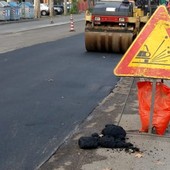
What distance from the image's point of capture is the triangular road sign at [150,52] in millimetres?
6375

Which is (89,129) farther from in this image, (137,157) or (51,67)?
(51,67)

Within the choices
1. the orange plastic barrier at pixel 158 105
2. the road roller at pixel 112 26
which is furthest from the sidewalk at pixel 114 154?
the road roller at pixel 112 26

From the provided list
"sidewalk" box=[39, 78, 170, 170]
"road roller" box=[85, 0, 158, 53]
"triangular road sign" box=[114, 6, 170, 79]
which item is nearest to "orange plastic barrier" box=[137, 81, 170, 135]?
"sidewalk" box=[39, 78, 170, 170]

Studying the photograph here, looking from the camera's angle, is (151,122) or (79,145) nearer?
(79,145)

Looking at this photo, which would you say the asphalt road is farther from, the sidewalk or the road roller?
the road roller

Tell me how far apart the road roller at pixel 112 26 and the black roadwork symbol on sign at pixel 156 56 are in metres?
11.1

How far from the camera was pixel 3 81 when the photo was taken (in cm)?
1120

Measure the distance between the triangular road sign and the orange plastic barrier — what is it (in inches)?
14.5

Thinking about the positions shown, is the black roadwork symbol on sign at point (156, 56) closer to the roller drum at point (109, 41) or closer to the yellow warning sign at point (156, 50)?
the yellow warning sign at point (156, 50)

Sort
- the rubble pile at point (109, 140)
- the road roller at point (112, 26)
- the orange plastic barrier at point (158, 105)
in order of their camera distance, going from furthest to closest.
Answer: the road roller at point (112, 26) < the orange plastic barrier at point (158, 105) < the rubble pile at point (109, 140)

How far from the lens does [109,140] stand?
20.1ft

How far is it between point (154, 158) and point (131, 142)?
0.63 meters

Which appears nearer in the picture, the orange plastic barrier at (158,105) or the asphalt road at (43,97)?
the asphalt road at (43,97)

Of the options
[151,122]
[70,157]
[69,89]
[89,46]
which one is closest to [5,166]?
[70,157]
